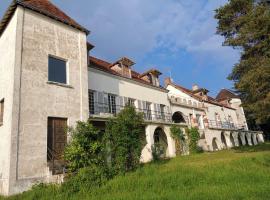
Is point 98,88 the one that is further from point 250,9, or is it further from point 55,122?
point 250,9

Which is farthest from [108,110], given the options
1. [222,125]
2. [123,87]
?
[222,125]

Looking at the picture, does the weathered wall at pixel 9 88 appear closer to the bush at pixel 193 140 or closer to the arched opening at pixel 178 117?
the bush at pixel 193 140

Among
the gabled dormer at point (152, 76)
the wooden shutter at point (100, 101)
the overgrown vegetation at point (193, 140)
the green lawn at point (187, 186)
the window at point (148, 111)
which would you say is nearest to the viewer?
the green lawn at point (187, 186)

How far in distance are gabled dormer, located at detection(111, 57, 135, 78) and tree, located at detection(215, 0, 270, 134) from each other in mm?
8964

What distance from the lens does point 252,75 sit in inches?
616

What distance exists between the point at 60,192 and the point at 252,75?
13766 millimetres

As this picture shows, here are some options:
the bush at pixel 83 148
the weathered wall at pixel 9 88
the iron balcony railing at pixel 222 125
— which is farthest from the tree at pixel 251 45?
the iron balcony railing at pixel 222 125

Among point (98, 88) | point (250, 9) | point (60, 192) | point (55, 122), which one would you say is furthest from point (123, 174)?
point (250, 9)

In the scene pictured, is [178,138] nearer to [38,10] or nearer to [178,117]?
[178,117]

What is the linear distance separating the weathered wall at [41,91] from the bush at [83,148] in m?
1.17

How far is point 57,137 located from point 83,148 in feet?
5.82

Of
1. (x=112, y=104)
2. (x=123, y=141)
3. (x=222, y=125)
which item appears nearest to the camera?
(x=123, y=141)

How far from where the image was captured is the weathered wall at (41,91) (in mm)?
11630

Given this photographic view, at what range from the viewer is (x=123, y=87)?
70.3 ft
